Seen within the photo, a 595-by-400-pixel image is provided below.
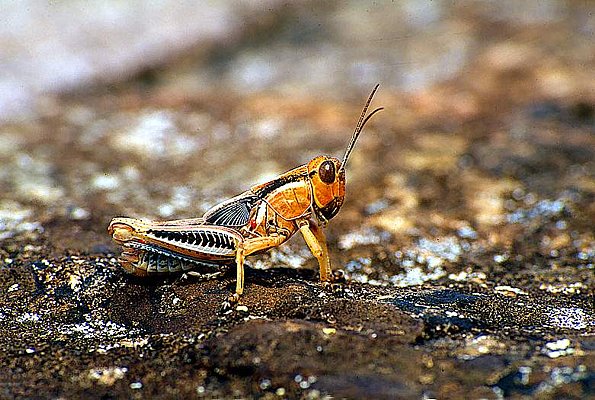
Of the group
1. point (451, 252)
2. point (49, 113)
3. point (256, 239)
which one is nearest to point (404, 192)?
point (451, 252)

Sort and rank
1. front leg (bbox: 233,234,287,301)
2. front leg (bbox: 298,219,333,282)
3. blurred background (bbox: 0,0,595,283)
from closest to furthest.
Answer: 1. front leg (bbox: 233,234,287,301)
2. front leg (bbox: 298,219,333,282)
3. blurred background (bbox: 0,0,595,283)

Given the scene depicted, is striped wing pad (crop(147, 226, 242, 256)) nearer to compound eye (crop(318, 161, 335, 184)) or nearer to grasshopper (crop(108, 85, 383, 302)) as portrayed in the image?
grasshopper (crop(108, 85, 383, 302))

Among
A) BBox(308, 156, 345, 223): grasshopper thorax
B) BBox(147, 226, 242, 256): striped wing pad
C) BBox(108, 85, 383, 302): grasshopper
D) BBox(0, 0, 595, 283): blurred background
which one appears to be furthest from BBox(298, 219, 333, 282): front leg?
BBox(0, 0, 595, 283): blurred background

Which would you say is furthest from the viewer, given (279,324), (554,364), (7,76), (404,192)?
(7,76)

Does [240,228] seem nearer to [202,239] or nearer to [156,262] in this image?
[202,239]

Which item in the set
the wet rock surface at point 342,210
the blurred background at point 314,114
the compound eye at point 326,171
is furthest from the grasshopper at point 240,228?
the blurred background at point 314,114

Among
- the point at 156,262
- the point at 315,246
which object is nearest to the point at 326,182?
the point at 315,246

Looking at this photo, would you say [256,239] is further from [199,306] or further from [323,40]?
[323,40]

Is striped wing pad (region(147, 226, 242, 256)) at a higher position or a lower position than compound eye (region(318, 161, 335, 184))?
lower
